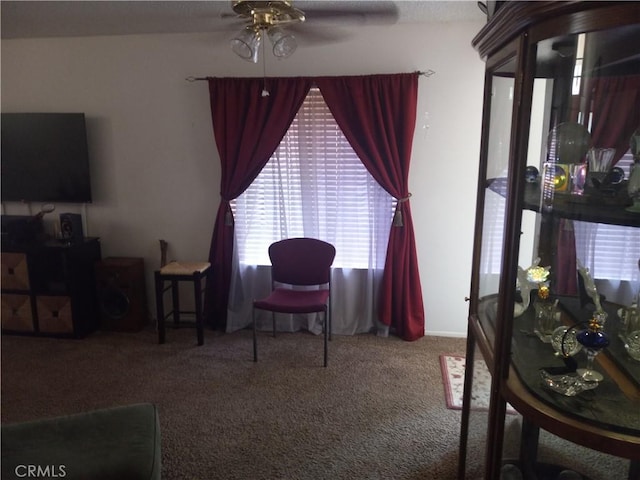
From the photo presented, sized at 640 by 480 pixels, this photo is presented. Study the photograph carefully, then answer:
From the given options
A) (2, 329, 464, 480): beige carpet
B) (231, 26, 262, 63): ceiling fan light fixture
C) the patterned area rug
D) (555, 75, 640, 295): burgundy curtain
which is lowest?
(2, 329, 464, 480): beige carpet

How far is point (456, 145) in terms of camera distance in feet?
10.8

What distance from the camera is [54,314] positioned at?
347cm

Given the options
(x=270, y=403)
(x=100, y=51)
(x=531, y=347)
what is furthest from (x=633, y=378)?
(x=100, y=51)

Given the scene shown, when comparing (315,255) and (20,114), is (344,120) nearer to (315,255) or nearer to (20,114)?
(315,255)

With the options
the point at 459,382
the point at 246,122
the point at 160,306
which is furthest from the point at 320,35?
the point at 459,382

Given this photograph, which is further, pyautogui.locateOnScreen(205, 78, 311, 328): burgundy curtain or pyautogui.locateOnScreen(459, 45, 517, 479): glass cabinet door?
pyautogui.locateOnScreen(205, 78, 311, 328): burgundy curtain

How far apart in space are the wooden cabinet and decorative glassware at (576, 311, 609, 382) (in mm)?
3324

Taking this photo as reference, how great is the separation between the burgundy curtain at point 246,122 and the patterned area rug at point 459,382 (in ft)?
6.25

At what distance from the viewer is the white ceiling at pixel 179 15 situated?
9.04 ft

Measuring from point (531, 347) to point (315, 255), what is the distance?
2.11 m

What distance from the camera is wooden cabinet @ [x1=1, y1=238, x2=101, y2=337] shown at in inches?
133

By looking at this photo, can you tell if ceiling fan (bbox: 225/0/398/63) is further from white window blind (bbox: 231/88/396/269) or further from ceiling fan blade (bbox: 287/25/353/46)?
white window blind (bbox: 231/88/396/269)

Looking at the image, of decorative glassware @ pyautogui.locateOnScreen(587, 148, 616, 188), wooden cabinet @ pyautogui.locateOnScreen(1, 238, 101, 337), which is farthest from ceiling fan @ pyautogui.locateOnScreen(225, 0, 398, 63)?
wooden cabinet @ pyautogui.locateOnScreen(1, 238, 101, 337)

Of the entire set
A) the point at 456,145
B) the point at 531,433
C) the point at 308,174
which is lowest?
the point at 531,433
